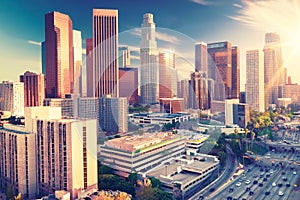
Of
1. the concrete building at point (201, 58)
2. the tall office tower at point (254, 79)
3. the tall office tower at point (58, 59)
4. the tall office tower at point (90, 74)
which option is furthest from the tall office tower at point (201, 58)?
the tall office tower at point (58, 59)

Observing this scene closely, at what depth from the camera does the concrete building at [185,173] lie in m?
3.62

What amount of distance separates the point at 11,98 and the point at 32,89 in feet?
3.49

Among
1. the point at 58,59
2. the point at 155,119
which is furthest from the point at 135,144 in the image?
the point at 58,59

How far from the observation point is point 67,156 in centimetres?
307

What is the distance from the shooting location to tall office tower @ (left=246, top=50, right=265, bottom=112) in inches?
424

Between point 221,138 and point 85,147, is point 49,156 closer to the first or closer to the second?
point 85,147

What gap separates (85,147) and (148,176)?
1.14m

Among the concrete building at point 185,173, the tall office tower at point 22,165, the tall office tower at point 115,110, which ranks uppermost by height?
the tall office tower at point 115,110

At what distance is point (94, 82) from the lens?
14.6ft

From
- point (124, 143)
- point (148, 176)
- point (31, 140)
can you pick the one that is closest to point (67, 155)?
point (31, 140)

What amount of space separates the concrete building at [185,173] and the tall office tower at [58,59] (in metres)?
8.43

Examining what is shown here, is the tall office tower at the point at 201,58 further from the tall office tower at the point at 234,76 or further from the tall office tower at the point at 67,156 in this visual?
the tall office tower at the point at 234,76

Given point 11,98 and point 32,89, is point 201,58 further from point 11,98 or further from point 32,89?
point 32,89

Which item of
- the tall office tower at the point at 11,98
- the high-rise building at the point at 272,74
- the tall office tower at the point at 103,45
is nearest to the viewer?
the tall office tower at the point at 103,45
